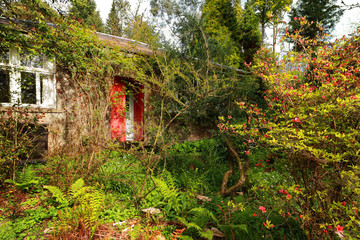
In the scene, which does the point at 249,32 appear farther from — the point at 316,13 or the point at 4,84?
the point at 4,84

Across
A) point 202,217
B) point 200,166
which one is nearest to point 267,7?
point 200,166

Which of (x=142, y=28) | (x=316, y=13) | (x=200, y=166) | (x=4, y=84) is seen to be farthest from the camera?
(x=316, y=13)

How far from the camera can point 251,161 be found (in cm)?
589

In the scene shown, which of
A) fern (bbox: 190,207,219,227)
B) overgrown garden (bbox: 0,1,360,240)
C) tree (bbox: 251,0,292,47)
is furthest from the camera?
tree (bbox: 251,0,292,47)

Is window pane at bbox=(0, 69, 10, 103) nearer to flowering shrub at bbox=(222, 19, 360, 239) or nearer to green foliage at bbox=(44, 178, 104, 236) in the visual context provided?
green foliage at bbox=(44, 178, 104, 236)

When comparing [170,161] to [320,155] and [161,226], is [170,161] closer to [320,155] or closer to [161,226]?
[161,226]

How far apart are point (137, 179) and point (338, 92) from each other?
3.66 metres

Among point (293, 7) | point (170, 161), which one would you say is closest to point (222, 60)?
point (170, 161)

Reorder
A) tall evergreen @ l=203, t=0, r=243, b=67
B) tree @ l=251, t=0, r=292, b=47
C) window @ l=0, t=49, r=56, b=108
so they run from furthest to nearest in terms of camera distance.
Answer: tall evergreen @ l=203, t=0, r=243, b=67 → tree @ l=251, t=0, r=292, b=47 → window @ l=0, t=49, r=56, b=108

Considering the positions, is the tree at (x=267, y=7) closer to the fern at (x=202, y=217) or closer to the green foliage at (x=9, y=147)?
the fern at (x=202, y=217)

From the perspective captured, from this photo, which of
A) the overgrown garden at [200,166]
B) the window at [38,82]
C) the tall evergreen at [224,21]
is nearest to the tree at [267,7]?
the tall evergreen at [224,21]

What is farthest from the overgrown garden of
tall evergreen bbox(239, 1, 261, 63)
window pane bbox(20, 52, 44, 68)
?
tall evergreen bbox(239, 1, 261, 63)

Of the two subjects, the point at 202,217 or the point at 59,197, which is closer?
→ the point at 202,217

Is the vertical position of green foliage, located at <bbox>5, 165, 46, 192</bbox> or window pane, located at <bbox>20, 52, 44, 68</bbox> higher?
window pane, located at <bbox>20, 52, 44, 68</bbox>
